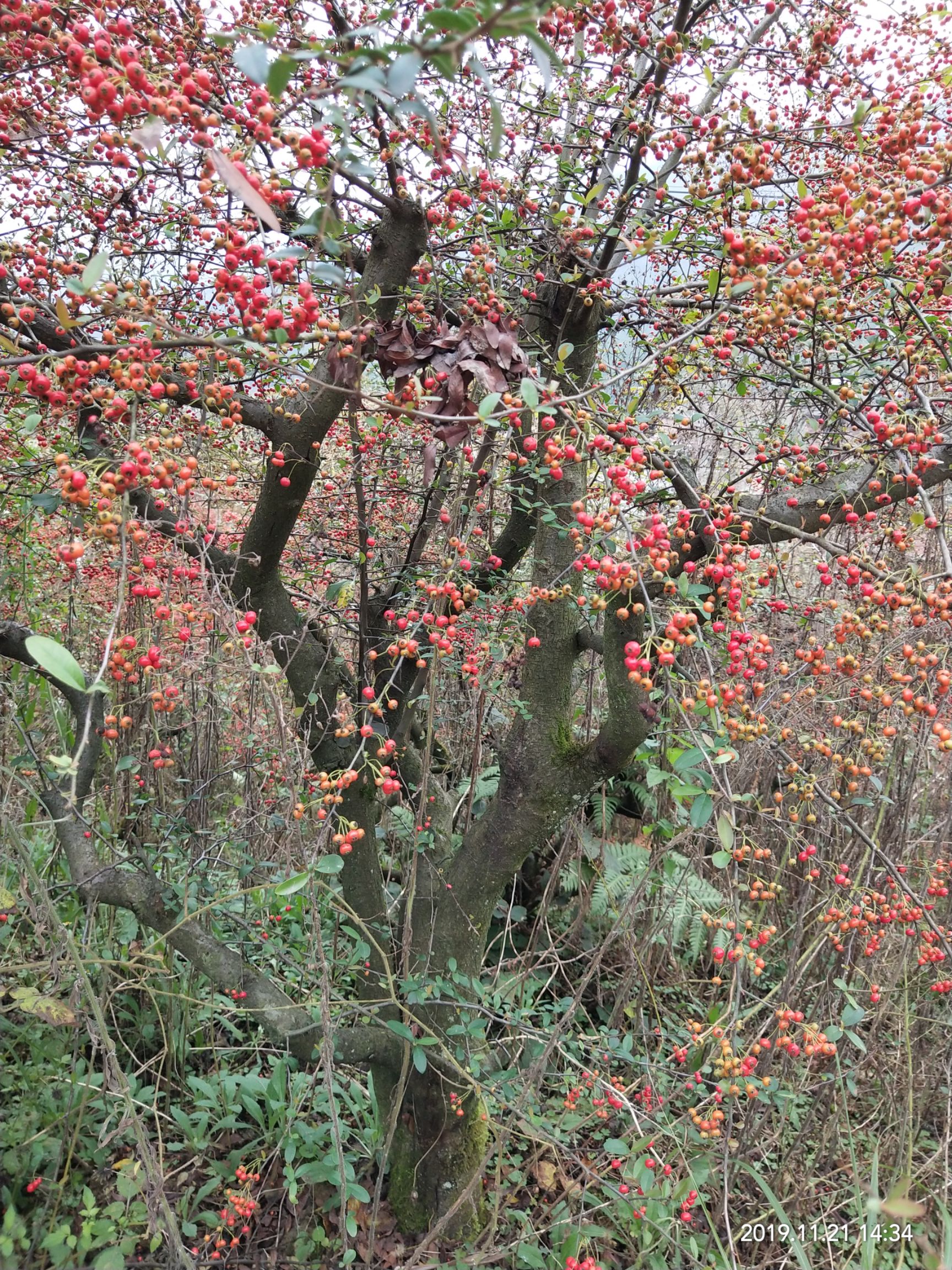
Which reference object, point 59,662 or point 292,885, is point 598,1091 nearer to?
point 292,885

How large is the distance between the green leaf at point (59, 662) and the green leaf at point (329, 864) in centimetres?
66

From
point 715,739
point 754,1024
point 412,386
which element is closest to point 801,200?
point 412,386

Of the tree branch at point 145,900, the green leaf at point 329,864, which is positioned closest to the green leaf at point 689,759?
the green leaf at point 329,864

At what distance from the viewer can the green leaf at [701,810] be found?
4.17 feet

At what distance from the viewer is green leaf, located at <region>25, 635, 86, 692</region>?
81cm

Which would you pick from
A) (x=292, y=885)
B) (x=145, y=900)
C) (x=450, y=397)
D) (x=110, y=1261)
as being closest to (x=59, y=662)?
(x=292, y=885)

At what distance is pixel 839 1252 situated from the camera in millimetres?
2387

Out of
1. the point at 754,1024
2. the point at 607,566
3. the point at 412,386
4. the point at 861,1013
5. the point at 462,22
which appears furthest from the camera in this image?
the point at 754,1024

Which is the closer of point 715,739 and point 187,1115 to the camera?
point 715,739

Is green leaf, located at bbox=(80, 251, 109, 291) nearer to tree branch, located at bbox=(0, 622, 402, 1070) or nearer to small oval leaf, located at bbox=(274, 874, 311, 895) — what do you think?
small oval leaf, located at bbox=(274, 874, 311, 895)

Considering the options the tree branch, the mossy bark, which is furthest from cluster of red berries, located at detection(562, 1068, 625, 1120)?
the tree branch

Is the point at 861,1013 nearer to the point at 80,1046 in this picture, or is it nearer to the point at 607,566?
the point at 607,566

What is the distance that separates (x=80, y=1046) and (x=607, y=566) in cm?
249

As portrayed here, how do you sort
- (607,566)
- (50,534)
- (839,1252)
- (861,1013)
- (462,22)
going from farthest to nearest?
(50,534), (839,1252), (861,1013), (607,566), (462,22)
